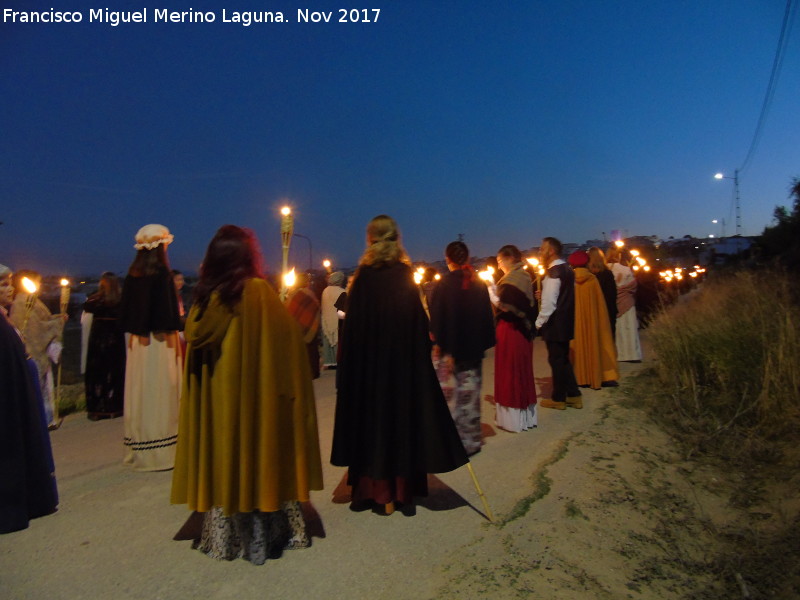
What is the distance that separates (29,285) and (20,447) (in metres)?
2.94

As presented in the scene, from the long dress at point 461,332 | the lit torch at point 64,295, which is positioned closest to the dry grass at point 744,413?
the long dress at point 461,332

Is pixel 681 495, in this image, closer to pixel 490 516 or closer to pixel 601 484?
pixel 601 484

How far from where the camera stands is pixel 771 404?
639cm

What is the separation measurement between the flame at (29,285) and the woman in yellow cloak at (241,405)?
4051mm

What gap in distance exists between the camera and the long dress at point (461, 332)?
558cm

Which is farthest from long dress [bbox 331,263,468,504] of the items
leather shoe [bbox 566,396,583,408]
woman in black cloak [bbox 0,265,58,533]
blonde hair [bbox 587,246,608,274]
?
blonde hair [bbox 587,246,608,274]

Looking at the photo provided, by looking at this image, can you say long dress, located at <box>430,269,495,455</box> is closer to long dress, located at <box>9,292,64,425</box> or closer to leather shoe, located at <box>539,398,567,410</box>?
leather shoe, located at <box>539,398,567,410</box>

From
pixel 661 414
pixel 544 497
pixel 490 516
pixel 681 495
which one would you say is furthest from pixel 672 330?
pixel 490 516

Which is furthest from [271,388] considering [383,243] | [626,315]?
[626,315]

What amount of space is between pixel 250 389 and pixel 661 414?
5.90m

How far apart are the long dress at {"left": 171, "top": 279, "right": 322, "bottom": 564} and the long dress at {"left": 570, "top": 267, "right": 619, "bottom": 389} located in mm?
5926

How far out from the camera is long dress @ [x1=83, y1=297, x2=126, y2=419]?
26.4 ft

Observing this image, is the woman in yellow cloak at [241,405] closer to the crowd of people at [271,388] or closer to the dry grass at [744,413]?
the crowd of people at [271,388]

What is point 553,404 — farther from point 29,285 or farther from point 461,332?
point 29,285
